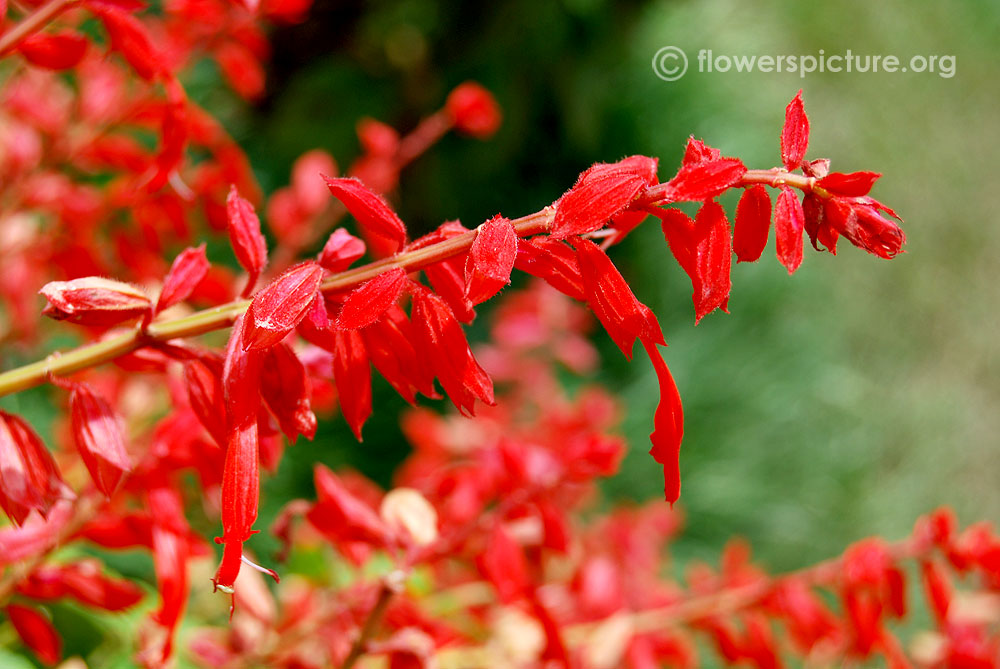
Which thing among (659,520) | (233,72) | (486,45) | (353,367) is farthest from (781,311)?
(353,367)

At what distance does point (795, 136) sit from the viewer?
0.26 m

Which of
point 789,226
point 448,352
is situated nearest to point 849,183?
point 789,226

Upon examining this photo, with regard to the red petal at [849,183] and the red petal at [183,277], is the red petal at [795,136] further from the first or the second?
the red petal at [183,277]

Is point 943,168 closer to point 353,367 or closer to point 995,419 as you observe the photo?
point 995,419

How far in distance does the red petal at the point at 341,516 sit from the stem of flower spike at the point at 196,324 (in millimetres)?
145

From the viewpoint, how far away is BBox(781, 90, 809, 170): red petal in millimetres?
257

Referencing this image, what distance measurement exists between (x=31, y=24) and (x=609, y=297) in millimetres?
237

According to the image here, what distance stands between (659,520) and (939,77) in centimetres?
288

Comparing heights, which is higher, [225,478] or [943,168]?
[225,478]

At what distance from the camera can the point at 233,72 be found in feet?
2.18

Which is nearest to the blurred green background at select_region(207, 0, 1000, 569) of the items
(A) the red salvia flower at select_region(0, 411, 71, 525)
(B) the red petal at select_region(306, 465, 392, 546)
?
(B) the red petal at select_region(306, 465, 392, 546)

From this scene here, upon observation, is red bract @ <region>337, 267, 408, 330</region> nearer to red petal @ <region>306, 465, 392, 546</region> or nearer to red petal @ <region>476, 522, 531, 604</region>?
red petal @ <region>306, 465, 392, 546</region>

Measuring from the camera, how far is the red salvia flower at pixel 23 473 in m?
0.28

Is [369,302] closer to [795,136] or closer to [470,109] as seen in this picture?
[795,136]
